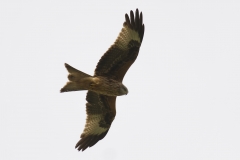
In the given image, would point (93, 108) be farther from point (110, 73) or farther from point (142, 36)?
point (142, 36)

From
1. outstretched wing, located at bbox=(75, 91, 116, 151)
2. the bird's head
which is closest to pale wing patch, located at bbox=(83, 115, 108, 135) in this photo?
outstretched wing, located at bbox=(75, 91, 116, 151)

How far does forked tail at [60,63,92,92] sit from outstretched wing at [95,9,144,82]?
0.41 meters

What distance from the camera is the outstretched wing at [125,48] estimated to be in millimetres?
10516

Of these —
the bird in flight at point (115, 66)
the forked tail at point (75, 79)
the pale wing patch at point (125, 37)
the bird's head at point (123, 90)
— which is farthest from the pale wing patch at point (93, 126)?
the pale wing patch at point (125, 37)

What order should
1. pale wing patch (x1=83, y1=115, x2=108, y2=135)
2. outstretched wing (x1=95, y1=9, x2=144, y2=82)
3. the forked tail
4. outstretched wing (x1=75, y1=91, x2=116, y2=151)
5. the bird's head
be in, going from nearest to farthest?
the forked tail < outstretched wing (x1=95, y1=9, x2=144, y2=82) < the bird's head < outstretched wing (x1=75, y1=91, x2=116, y2=151) < pale wing patch (x1=83, y1=115, x2=108, y2=135)

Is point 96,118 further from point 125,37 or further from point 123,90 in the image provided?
point 125,37

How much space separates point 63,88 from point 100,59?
1013 millimetres

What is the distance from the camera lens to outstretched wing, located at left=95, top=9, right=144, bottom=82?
10516 mm

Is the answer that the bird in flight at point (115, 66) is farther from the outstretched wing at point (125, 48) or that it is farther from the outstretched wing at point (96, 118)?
the outstretched wing at point (96, 118)

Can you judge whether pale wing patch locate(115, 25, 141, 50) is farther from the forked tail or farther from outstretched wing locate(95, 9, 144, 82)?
the forked tail

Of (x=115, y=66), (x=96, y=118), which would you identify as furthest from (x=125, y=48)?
(x=96, y=118)

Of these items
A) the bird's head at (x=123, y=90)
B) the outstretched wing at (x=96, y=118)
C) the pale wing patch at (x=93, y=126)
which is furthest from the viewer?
the pale wing patch at (x=93, y=126)

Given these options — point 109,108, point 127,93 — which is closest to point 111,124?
point 109,108

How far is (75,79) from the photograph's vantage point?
10.4 metres
